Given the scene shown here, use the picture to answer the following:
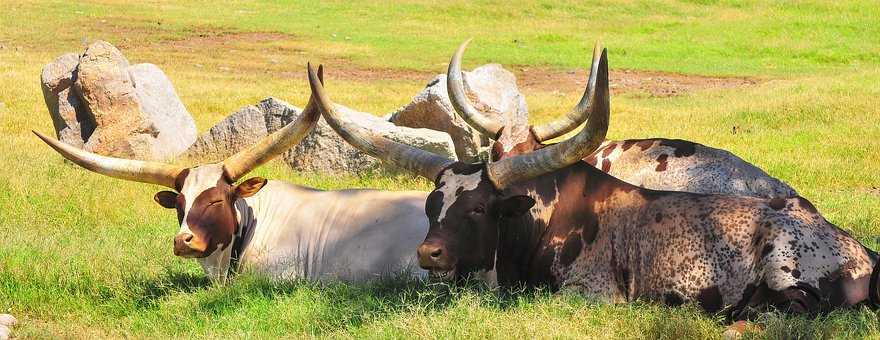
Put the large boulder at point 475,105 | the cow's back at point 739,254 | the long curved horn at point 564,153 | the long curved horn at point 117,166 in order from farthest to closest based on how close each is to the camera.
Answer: the large boulder at point 475,105
the long curved horn at point 117,166
the cow's back at point 739,254
the long curved horn at point 564,153

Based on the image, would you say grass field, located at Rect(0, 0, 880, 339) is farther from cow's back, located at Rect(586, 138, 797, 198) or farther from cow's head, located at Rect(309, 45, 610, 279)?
cow's back, located at Rect(586, 138, 797, 198)

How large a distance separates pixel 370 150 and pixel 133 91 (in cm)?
846

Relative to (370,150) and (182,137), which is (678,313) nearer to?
(370,150)

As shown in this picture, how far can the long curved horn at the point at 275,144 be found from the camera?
777 cm

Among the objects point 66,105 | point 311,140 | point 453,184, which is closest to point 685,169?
point 453,184

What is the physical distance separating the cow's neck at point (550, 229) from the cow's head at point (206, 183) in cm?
162

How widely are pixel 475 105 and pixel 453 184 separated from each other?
7.43 meters

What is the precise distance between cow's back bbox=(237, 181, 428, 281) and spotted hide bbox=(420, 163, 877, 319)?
968 mm

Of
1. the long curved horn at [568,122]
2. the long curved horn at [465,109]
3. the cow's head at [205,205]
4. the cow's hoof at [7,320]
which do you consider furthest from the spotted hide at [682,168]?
the cow's hoof at [7,320]

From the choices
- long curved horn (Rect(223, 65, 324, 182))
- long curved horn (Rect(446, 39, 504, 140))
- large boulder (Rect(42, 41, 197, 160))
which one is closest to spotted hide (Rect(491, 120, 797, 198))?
long curved horn (Rect(446, 39, 504, 140))

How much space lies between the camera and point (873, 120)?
58.9 feet

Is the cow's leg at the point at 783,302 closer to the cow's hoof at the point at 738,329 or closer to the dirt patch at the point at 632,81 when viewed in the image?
the cow's hoof at the point at 738,329

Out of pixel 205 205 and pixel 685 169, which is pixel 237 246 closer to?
pixel 205 205

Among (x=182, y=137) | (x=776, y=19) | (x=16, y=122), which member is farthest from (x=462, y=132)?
(x=776, y=19)
